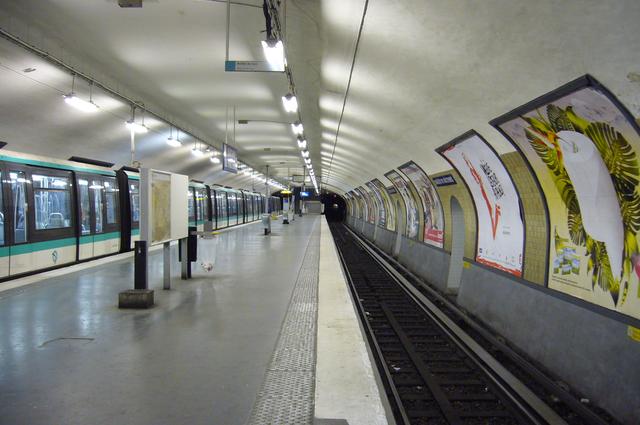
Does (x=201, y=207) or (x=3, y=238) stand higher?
(x=201, y=207)

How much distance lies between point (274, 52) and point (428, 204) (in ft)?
26.2

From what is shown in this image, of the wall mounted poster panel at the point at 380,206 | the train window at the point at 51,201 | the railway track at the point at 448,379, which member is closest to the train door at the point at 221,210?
the wall mounted poster panel at the point at 380,206

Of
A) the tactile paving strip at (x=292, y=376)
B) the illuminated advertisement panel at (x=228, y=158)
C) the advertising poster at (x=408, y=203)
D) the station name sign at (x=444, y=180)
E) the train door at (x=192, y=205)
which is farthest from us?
the train door at (x=192, y=205)

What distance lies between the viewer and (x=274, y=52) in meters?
5.19

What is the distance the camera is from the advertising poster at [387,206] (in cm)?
1856

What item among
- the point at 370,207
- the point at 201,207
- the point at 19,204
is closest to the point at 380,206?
the point at 370,207

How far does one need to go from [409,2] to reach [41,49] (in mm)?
7299

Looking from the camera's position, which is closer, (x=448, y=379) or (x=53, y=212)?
(x=448, y=379)

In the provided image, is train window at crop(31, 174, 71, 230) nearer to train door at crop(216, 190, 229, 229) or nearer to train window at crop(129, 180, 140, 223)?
train window at crop(129, 180, 140, 223)

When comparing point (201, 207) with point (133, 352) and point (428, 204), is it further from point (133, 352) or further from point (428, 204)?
point (133, 352)

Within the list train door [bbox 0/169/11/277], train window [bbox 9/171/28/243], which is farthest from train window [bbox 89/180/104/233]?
train door [bbox 0/169/11/277]

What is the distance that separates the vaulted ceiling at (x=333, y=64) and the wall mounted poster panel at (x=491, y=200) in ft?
1.37

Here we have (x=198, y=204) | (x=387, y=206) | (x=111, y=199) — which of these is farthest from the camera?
(x=387, y=206)

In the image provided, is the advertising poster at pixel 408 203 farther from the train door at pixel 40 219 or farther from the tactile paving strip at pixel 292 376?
the train door at pixel 40 219
